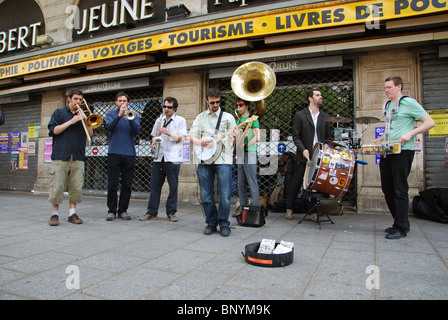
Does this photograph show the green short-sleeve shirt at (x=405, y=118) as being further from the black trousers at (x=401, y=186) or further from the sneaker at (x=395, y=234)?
the sneaker at (x=395, y=234)

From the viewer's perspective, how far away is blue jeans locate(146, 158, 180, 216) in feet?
17.2

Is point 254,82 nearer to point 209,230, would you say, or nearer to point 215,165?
point 215,165

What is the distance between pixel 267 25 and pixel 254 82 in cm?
205

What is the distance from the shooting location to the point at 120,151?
17.2 ft

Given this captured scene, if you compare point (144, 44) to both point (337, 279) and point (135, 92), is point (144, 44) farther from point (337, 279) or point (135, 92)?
point (337, 279)

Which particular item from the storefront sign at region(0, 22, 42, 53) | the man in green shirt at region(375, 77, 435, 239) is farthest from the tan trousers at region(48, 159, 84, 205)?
the storefront sign at region(0, 22, 42, 53)

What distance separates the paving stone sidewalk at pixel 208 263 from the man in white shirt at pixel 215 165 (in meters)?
0.26

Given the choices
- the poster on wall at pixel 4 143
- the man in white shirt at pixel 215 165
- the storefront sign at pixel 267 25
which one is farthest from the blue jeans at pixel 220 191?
the poster on wall at pixel 4 143

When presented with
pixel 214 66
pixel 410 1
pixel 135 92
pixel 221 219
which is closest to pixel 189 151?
pixel 214 66

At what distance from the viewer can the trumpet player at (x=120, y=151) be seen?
5.20 metres

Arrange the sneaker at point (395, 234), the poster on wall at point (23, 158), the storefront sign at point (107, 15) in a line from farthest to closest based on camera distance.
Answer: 1. the poster on wall at point (23, 158)
2. the storefront sign at point (107, 15)
3. the sneaker at point (395, 234)

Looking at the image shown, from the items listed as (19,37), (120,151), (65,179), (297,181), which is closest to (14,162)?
(19,37)

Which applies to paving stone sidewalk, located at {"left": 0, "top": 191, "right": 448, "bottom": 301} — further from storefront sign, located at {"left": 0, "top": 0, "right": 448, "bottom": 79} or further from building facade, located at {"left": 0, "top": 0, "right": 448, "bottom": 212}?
storefront sign, located at {"left": 0, "top": 0, "right": 448, "bottom": 79}

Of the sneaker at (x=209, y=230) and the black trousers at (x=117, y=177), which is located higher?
the black trousers at (x=117, y=177)
